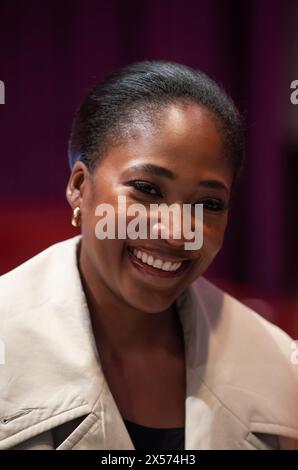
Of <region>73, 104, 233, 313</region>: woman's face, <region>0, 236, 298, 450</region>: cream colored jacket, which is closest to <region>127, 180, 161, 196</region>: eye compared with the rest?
<region>73, 104, 233, 313</region>: woman's face

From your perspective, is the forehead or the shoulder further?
the shoulder

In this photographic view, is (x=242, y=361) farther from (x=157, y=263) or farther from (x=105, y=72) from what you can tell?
(x=105, y=72)

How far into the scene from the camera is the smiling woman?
75 centimetres

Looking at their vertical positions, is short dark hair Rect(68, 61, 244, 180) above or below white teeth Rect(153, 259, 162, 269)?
above

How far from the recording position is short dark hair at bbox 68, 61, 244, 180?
77 cm

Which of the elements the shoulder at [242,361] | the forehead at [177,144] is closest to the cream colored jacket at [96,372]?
the shoulder at [242,361]

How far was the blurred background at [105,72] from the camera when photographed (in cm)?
90

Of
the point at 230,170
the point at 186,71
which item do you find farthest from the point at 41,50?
the point at 230,170

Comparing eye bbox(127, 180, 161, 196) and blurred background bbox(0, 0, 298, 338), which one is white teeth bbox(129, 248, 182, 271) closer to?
eye bbox(127, 180, 161, 196)

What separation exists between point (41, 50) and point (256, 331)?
1.76ft

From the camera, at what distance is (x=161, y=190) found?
0.74 m

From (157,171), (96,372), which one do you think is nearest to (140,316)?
(96,372)

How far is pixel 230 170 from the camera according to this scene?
80cm

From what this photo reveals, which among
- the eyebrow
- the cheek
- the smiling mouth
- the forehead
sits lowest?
the smiling mouth
